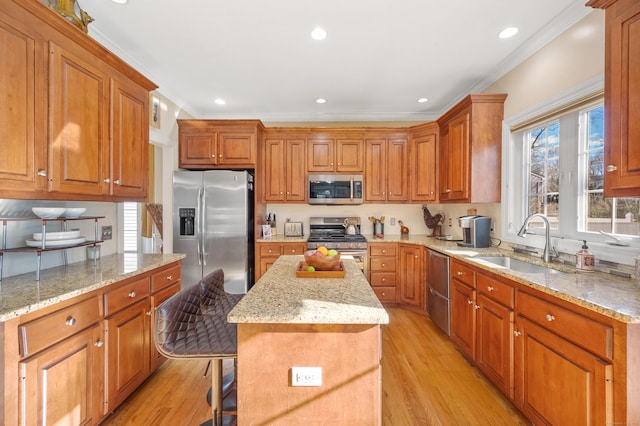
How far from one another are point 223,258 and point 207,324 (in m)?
2.06

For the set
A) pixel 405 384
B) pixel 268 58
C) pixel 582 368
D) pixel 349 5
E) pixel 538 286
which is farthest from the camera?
pixel 268 58

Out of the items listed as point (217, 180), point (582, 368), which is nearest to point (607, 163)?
point (582, 368)

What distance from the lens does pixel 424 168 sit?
3768 millimetres

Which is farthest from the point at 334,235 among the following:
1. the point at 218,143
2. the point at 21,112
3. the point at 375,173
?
the point at 21,112

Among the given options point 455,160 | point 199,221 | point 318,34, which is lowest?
point 199,221

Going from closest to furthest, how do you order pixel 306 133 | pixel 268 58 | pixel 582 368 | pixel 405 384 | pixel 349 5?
pixel 582 368 < pixel 349 5 < pixel 405 384 < pixel 268 58 < pixel 306 133

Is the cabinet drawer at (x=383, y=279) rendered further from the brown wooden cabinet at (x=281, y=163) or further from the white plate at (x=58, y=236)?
the white plate at (x=58, y=236)

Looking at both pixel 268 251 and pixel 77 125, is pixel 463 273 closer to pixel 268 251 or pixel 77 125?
pixel 268 251

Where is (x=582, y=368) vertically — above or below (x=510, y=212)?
below

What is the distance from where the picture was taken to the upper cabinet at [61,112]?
135 cm

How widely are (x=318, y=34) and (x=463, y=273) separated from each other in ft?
7.75

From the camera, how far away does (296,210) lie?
426 cm

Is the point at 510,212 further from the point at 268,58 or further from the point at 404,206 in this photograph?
the point at 268,58

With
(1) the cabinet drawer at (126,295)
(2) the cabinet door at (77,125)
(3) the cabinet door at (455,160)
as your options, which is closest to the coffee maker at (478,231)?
(3) the cabinet door at (455,160)
